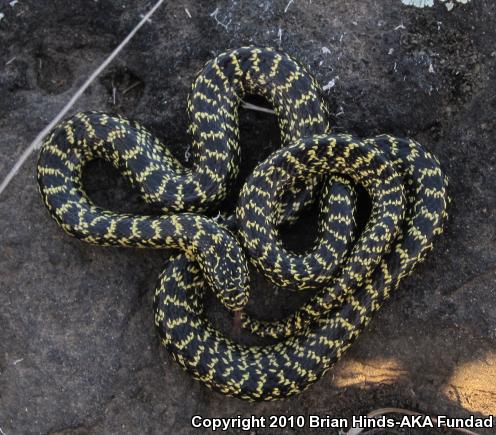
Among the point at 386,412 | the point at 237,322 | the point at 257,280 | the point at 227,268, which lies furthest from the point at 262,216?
the point at 386,412

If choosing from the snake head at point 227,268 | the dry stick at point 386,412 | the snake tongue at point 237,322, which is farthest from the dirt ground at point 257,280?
the snake head at point 227,268

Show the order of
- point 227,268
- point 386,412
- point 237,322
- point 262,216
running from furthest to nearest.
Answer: point 386,412 < point 237,322 < point 262,216 < point 227,268

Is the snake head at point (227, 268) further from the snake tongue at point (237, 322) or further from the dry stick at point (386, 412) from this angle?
the dry stick at point (386, 412)

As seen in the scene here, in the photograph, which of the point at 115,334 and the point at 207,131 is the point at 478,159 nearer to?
the point at 207,131

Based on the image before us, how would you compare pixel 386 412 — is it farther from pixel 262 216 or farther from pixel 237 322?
pixel 262 216

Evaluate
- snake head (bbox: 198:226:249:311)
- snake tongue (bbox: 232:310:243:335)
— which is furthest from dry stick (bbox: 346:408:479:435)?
snake head (bbox: 198:226:249:311)
